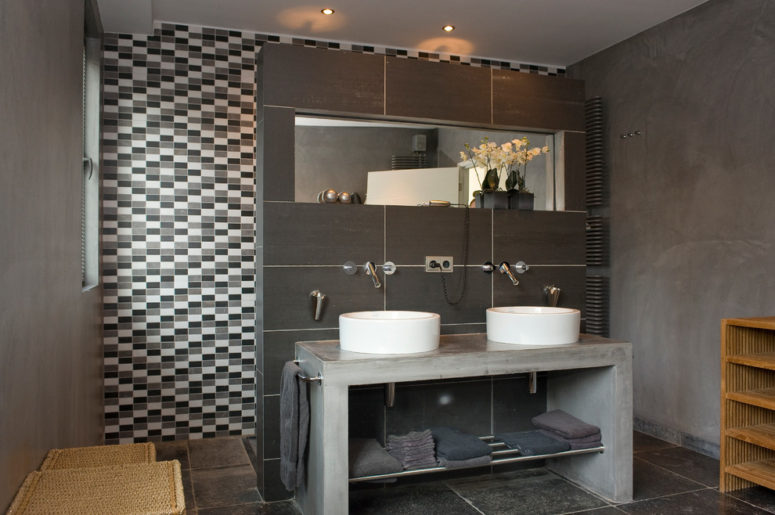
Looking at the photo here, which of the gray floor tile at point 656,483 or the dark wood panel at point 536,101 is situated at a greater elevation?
the dark wood panel at point 536,101

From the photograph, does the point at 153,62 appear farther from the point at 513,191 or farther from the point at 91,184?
the point at 513,191

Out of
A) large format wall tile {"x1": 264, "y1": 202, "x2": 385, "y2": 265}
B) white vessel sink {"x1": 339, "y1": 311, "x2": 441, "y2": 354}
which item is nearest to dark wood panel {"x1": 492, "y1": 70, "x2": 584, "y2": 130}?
large format wall tile {"x1": 264, "y1": 202, "x2": 385, "y2": 265}

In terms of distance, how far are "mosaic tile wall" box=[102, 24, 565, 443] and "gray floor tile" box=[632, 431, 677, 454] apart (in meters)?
2.46

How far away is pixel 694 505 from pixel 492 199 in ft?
5.84

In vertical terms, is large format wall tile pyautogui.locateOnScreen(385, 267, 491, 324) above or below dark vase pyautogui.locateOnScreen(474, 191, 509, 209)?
below

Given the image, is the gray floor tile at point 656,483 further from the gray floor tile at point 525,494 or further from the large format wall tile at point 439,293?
the large format wall tile at point 439,293

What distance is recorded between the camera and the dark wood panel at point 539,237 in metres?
3.46

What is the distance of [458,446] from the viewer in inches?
116

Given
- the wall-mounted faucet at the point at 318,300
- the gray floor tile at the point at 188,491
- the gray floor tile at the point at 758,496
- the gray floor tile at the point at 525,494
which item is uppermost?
the wall-mounted faucet at the point at 318,300

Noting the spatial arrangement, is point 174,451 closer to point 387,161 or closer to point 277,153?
point 277,153

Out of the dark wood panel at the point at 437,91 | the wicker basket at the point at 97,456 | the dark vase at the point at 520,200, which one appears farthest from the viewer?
the dark vase at the point at 520,200

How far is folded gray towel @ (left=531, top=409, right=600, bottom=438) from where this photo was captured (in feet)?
10.1

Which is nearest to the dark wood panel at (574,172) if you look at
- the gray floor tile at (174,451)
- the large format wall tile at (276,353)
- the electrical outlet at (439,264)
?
the electrical outlet at (439,264)

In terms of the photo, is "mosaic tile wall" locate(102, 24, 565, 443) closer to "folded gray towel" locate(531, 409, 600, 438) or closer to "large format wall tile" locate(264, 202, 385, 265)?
"large format wall tile" locate(264, 202, 385, 265)
